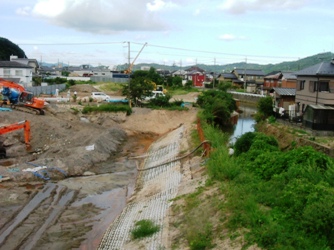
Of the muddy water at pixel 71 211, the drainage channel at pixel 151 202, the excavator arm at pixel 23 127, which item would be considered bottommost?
the muddy water at pixel 71 211

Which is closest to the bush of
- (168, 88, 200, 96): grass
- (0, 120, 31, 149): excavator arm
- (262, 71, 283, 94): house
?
(0, 120, 31, 149): excavator arm

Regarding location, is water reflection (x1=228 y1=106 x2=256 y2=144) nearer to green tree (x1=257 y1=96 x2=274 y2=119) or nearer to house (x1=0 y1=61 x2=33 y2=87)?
green tree (x1=257 y1=96 x2=274 y2=119)

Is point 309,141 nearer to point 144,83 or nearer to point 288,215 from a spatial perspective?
point 288,215

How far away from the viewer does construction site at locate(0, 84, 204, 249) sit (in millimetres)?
14086

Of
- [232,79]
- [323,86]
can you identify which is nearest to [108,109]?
[323,86]

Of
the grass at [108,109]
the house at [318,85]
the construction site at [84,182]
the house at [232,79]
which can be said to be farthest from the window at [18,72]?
the house at [232,79]

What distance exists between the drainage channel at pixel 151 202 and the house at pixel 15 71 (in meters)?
39.3

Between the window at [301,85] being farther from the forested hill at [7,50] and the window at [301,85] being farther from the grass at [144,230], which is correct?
the forested hill at [7,50]

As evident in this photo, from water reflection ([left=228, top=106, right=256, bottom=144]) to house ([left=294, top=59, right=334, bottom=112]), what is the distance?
6.69 m

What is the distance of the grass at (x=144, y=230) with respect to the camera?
1278 cm

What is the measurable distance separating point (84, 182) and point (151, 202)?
6.37m

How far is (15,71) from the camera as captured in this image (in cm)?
5816

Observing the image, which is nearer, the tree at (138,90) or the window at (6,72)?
the tree at (138,90)

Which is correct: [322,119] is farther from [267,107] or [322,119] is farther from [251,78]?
[251,78]
